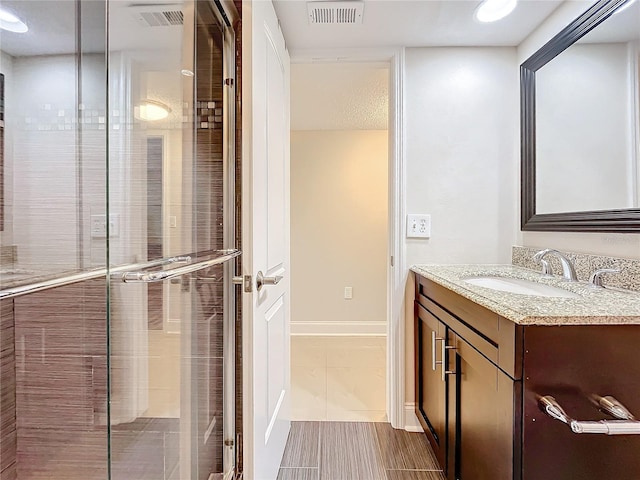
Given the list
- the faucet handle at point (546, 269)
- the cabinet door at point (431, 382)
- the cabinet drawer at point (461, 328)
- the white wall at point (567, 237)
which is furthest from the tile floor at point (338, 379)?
the white wall at point (567, 237)

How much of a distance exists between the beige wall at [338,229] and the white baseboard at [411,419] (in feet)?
5.83

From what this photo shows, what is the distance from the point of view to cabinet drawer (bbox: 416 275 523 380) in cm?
100

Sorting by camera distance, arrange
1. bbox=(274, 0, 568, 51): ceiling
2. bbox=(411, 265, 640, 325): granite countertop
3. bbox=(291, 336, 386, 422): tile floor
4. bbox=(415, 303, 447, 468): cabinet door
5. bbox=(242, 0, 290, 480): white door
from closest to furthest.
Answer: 1. bbox=(411, 265, 640, 325): granite countertop
2. bbox=(242, 0, 290, 480): white door
3. bbox=(415, 303, 447, 468): cabinet door
4. bbox=(274, 0, 568, 51): ceiling
5. bbox=(291, 336, 386, 422): tile floor

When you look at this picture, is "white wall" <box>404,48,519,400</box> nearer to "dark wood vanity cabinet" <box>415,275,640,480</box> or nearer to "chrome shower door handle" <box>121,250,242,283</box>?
"dark wood vanity cabinet" <box>415,275,640,480</box>

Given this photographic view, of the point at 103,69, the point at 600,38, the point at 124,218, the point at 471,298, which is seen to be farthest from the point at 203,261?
the point at 600,38

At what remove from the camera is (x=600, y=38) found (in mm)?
1527

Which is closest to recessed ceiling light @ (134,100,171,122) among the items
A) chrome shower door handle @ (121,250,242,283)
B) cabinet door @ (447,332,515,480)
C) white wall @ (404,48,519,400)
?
chrome shower door handle @ (121,250,242,283)

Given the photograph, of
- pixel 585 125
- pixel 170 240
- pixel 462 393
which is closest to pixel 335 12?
pixel 585 125

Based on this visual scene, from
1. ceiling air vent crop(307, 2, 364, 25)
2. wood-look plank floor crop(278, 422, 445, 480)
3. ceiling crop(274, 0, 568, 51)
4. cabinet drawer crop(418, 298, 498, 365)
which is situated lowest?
wood-look plank floor crop(278, 422, 445, 480)

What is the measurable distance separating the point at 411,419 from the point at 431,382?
44 centimetres

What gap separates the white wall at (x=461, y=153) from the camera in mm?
2154

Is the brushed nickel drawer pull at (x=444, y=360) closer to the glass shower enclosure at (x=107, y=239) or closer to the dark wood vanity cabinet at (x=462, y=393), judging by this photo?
the dark wood vanity cabinet at (x=462, y=393)

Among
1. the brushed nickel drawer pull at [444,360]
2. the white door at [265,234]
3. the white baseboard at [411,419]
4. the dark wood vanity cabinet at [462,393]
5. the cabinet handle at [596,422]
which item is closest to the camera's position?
the cabinet handle at [596,422]

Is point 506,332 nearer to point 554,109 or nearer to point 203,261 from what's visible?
point 203,261
